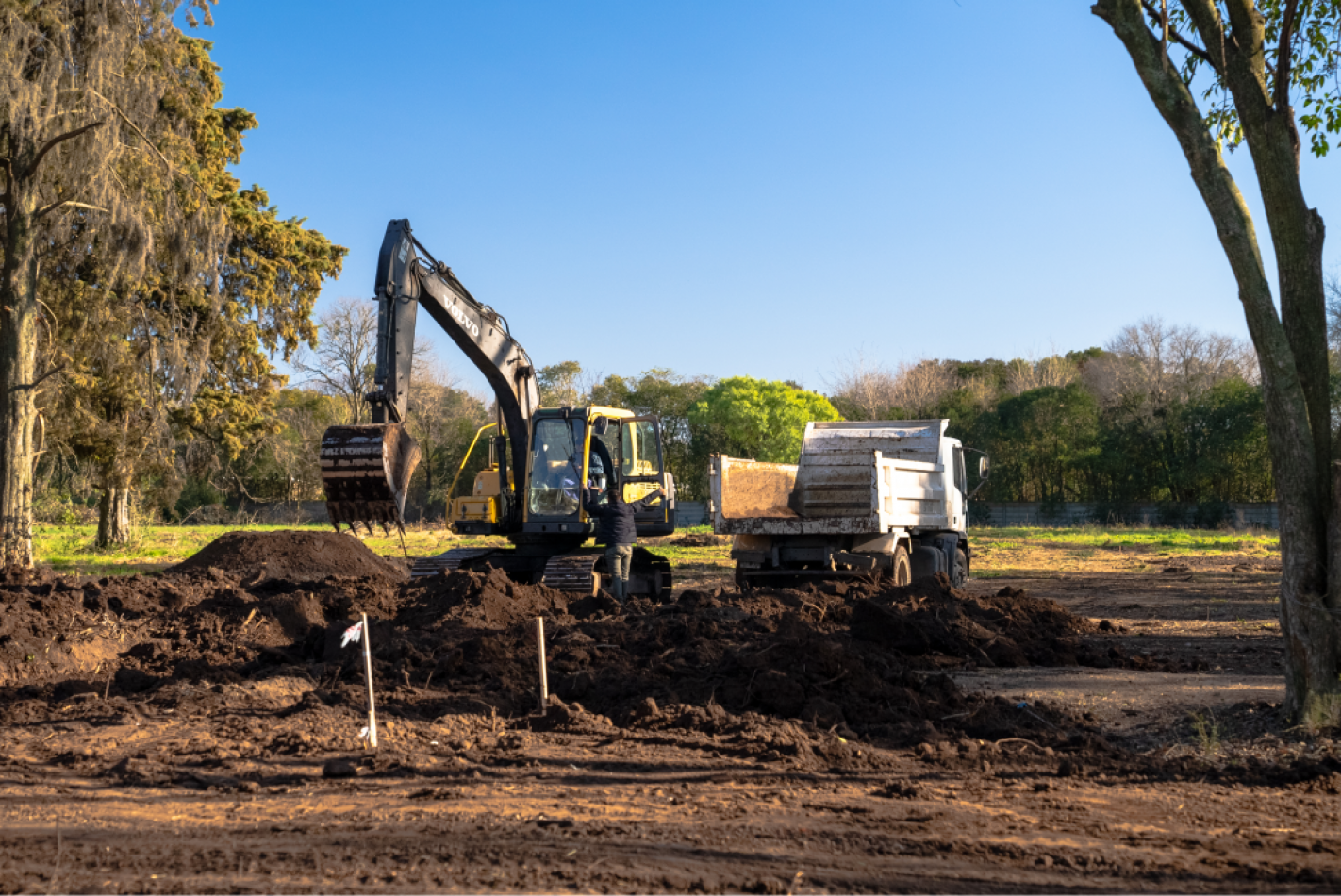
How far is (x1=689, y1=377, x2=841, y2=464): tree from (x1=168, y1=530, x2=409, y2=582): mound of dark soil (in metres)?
30.5

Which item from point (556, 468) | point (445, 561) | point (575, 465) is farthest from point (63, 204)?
point (575, 465)

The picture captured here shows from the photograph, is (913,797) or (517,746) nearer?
(913,797)

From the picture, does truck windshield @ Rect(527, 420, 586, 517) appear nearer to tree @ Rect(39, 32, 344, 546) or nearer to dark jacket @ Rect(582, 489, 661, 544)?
dark jacket @ Rect(582, 489, 661, 544)

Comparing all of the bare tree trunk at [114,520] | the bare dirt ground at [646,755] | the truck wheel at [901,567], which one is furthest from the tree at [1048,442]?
the bare dirt ground at [646,755]

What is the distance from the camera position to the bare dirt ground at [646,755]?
448cm

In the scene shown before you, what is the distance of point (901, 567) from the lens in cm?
1502

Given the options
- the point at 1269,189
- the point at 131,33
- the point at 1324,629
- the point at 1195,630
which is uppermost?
the point at 131,33

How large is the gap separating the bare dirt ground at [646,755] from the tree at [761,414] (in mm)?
38304

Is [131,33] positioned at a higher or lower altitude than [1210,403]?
higher

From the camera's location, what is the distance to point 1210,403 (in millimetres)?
43156

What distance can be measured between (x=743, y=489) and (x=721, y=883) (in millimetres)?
11245

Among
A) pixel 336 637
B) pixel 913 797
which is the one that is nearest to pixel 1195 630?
pixel 913 797

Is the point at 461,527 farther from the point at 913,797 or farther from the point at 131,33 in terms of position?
the point at 131,33

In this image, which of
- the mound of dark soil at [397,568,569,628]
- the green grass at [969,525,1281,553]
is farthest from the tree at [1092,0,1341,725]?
the green grass at [969,525,1281,553]
